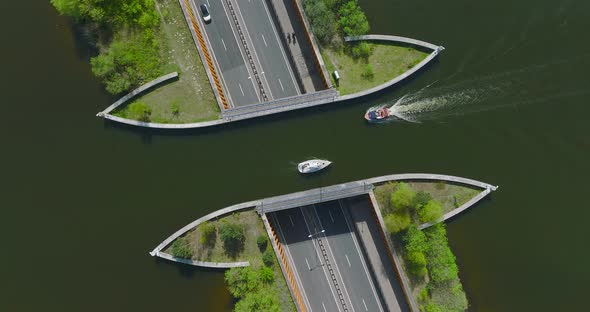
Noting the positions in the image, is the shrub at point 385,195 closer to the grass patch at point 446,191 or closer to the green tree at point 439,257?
the grass patch at point 446,191

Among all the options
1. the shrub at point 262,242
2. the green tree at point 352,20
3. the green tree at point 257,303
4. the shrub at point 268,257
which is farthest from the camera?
the green tree at point 352,20

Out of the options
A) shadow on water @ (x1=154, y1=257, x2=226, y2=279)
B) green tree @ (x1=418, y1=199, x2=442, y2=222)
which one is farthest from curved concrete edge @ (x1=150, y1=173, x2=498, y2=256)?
green tree @ (x1=418, y1=199, x2=442, y2=222)

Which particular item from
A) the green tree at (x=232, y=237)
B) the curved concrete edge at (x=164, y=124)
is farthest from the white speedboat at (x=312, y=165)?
the curved concrete edge at (x=164, y=124)

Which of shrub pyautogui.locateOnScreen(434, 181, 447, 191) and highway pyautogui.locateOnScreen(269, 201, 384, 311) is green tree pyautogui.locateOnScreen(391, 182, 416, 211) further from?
highway pyautogui.locateOnScreen(269, 201, 384, 311)

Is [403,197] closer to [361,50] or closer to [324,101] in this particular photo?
[324,101]

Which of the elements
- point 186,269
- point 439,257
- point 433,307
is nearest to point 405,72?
point 439,257

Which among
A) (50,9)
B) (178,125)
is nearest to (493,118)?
(178,125)
